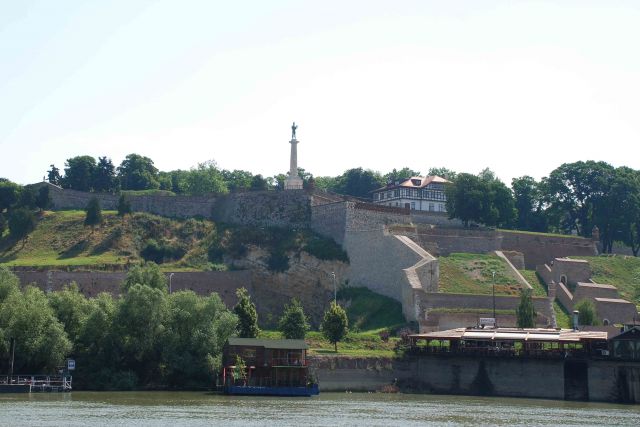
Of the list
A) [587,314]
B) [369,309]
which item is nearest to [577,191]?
[587,314]

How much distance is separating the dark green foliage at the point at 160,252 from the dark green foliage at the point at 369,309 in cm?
1697

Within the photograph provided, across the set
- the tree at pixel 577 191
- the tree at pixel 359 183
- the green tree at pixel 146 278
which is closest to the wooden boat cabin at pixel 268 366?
the green tree at pixel 146 278

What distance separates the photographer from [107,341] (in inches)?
2891

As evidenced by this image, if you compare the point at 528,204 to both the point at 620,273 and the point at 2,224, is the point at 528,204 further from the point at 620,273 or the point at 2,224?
the point at 2,224

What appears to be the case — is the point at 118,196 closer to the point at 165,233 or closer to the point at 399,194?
the point at 165,233

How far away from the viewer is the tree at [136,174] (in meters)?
137

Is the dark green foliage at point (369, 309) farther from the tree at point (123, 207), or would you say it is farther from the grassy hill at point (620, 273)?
the tree at point (123, 207)

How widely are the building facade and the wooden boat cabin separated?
52548mm

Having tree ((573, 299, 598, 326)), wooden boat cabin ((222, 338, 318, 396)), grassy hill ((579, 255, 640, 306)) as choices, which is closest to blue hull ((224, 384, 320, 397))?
wooden boat cabin ((222, 338, 318, 396))

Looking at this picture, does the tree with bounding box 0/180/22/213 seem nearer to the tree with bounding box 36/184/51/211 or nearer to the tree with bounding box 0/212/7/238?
the tree with bounding box 36/184/51/211

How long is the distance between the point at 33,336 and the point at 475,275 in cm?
4237

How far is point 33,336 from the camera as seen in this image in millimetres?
70562

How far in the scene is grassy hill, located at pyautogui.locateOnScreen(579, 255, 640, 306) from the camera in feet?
333

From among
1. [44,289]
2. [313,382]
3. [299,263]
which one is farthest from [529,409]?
[44,289]
